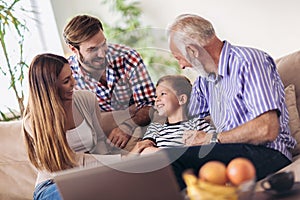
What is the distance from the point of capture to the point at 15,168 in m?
2.29

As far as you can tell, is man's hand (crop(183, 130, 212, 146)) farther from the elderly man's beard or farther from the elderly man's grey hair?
the elderly man's grey hair

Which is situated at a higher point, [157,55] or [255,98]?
[157,55]

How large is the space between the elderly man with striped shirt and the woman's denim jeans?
18.6 inches

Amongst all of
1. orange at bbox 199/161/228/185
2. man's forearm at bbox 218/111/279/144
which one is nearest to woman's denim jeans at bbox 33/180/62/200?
man's forearm at bbox 218/111/279/144

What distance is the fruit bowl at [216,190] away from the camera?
1132 mm

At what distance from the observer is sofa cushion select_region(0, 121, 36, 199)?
227 centimetres

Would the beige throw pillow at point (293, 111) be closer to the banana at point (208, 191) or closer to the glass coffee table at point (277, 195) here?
the glass coffee table at point (277, 195)

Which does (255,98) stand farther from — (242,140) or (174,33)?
(174,33)

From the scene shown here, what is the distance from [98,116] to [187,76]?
0.36 meters

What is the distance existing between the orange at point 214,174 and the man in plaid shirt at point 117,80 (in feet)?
2.04

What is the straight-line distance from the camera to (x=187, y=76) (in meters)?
1.82

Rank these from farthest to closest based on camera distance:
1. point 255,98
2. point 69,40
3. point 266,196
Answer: point 69,40 < point 255,98 < point 266,196

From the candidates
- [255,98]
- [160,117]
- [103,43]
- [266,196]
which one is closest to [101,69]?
[103,43]

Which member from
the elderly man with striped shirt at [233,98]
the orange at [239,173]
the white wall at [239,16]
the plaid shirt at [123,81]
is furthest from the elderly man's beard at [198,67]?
the white wall at [239,16]
